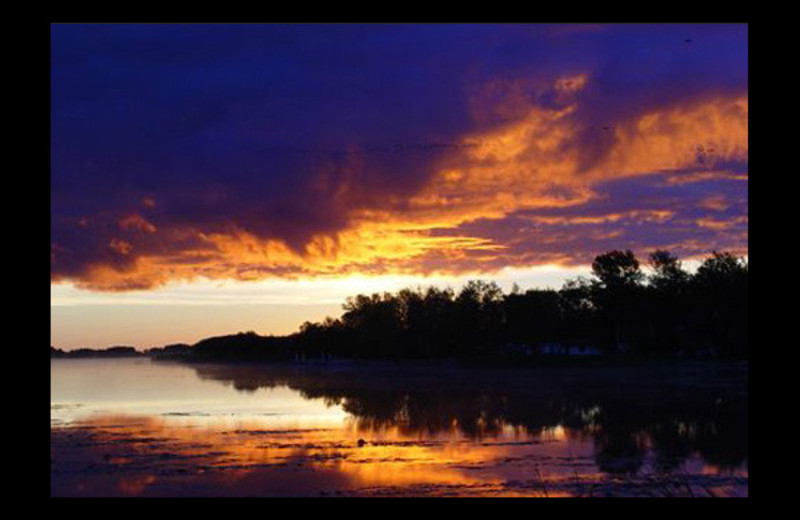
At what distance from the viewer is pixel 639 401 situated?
123 feet

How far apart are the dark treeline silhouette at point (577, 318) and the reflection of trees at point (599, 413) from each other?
40008mm

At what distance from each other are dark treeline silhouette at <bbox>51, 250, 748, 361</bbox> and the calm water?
4994 centimetres

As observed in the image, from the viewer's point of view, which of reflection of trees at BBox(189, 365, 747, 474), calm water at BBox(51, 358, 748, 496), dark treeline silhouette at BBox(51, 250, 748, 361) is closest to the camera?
calm water at BBox(51, 358, 748, 496)

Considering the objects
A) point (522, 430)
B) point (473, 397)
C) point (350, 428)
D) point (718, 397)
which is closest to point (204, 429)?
point (350, 428)

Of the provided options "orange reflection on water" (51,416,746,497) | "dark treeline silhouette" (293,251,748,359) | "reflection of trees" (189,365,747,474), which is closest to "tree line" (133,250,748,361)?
"dark treeline silhouette" (293,251,748,359)

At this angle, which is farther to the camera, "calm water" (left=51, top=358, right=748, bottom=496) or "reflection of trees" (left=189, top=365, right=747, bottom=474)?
"reflection of trees" (left=189, top=365, right=747, bottom=474)

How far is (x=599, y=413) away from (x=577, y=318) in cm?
8438

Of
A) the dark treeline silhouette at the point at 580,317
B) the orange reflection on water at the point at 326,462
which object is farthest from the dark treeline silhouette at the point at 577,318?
the orange reflection on water at the point at 326,462

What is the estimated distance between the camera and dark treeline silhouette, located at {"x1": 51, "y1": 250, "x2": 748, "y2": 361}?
294 feet

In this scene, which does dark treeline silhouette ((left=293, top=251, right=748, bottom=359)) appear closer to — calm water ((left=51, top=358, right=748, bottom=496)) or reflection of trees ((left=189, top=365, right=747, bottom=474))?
reflection of trees ((left=189, top=365, right=747, bottom=474))

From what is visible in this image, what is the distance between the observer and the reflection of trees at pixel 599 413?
74.9 ft
